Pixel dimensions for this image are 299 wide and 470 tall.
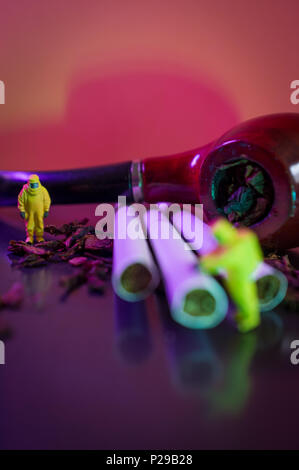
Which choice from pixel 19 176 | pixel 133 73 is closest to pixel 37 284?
pixel 19 176

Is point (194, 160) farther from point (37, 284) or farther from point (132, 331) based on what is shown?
point (132, 331)

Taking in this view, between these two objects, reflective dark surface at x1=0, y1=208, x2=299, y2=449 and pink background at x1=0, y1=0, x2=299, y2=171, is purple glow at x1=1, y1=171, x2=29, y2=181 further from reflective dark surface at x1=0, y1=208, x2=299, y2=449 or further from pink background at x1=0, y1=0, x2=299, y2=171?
reflective dark surface at x1=0, y1=208, x2=299, y2=449

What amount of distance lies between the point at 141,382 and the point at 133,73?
1.92m

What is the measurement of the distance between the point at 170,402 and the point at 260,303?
0.28 metres

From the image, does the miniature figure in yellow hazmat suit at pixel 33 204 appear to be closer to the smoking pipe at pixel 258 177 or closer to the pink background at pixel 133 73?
the smoking pipe at pixel 258 177

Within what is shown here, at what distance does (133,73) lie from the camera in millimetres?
2117

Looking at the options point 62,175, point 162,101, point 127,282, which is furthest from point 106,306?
point 162,101

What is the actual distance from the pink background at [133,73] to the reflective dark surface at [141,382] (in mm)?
1626

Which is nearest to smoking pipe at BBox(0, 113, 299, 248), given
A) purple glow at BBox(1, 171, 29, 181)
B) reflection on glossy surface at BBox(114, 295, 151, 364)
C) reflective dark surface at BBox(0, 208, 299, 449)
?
reflective dark surface at BBox(0, 208, 299, 449)

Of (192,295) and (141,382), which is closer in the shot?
(141,382)

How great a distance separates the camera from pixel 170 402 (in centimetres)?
48

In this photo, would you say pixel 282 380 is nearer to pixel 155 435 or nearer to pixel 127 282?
pixel 155 435

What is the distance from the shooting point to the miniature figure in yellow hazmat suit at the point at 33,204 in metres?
1.09

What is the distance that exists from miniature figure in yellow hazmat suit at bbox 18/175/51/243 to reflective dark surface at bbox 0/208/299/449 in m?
0.44
